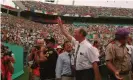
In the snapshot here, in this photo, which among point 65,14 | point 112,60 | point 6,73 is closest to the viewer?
point 112,60

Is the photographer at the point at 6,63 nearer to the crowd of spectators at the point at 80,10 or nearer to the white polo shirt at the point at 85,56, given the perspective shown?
the white polo shirt at the point at 85,56

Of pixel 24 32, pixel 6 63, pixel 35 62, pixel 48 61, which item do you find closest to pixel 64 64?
pixel 48 61

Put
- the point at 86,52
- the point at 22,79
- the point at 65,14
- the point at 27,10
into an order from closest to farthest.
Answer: the point at 86,52
the point at 22,79
the point at 27,10
the point at 65,14

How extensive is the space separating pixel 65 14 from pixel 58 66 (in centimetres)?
4819

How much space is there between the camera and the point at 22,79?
1418 cm

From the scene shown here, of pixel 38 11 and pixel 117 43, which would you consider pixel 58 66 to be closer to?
pixel 117 43

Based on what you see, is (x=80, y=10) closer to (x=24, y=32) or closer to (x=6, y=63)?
(x=24, y=32)

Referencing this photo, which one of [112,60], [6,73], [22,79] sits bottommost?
[22,79]

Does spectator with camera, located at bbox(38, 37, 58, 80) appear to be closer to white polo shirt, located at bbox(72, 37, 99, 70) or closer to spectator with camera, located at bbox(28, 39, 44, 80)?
spectator with camera, located at bbox(28, 39, 44, 80)

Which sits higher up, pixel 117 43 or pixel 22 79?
pixel 117 43

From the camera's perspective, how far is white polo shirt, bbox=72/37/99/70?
237 inches

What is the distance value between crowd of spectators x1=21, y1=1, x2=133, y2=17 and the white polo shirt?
4745 centimetres

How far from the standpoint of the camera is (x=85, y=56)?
6.07 m

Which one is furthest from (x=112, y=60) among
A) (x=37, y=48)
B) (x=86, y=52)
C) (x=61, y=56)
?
(x=37, y=48)
